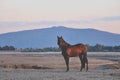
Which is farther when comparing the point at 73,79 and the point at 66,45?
the point at 66,45

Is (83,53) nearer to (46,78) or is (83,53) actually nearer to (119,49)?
(46,78)

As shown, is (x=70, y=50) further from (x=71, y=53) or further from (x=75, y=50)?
(x=75, y=50)

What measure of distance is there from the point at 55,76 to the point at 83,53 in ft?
18.8

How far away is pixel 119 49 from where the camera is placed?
9962cm

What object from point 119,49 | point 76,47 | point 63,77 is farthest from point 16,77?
point 119,49

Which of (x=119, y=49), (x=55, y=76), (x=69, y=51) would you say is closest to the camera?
(x=55, y=76)

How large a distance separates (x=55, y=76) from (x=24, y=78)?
6.51ft

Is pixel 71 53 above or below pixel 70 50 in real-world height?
below

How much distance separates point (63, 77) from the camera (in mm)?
25672

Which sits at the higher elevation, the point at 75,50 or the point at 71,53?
the point at 75,50

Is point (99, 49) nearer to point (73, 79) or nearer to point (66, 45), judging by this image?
point (66, 45)

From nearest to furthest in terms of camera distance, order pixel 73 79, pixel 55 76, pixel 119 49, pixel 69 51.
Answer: pixel 73 79 < pixel 55 76 < pixel 69 51 < pixel 119 49

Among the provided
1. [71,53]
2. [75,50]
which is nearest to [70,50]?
[71,53]

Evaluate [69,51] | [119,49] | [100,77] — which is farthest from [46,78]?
[119,49]
